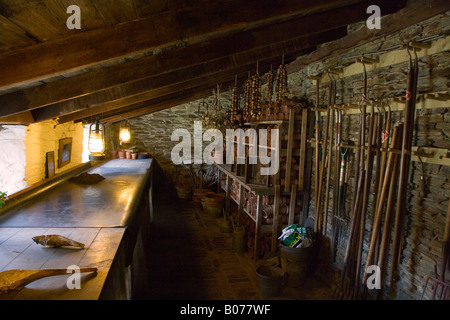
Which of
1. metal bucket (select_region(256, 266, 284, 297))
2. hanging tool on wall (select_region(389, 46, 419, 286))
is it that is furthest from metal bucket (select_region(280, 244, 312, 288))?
hanging tool on wall (select_region(389, 46, 419, 286))

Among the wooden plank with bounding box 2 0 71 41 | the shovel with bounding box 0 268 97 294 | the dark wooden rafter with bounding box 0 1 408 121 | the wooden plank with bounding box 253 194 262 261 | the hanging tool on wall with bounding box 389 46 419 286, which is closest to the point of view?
the wooden plank with bounding box 2 0 71 41

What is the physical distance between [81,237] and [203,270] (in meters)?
2.95

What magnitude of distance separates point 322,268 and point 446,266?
239 centimetres

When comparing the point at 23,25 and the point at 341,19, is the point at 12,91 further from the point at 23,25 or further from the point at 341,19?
the point at 341,19

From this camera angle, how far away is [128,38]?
2.11 m

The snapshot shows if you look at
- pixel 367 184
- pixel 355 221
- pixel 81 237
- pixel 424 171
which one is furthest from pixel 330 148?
pixel 81 237

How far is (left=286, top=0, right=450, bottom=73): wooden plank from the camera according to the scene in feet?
9.41

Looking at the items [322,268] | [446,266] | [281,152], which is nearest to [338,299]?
[322,268]

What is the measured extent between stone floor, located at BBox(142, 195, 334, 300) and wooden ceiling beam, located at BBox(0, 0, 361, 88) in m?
3.55

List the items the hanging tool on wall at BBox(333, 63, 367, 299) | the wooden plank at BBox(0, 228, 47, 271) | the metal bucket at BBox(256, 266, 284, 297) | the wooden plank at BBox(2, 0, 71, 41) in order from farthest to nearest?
the metal bucket at BBox(256, 266, 284, 297) < the hanging tool on wall at BBox(333, 63, 367, 299) < the wooden plank at BBox(0, 228, 47, 271) < the wooden plank at BBox(2, 0, 71, 41)

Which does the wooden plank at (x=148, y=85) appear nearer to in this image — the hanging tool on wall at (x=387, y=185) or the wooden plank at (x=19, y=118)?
the wooden plank at (x=19, y=118)

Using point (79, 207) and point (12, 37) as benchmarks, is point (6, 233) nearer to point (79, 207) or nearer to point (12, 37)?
point (79, 207)

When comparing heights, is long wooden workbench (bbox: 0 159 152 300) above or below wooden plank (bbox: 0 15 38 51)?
below

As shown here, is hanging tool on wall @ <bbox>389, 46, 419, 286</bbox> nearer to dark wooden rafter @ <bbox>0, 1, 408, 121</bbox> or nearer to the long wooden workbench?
dark wooden rafter @ <bbox>0, 1, 408, 121</bbox>
